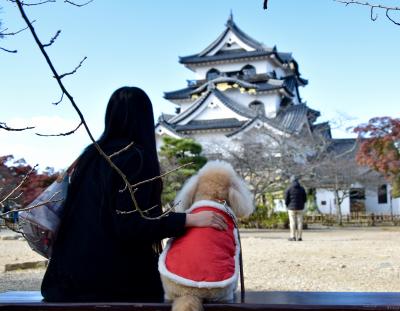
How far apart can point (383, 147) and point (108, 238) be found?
63.8ft

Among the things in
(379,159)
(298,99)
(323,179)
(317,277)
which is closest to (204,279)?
(317,277)

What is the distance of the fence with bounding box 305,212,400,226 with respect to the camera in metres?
24.4

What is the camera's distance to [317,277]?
7.11m

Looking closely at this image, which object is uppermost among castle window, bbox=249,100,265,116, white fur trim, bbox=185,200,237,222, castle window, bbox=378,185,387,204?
white fur trim, bbox=185,200,237,222

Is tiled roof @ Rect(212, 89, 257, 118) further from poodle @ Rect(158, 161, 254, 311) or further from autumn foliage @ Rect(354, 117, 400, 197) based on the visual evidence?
poodle @ Rect(158, 161, 254, 311)

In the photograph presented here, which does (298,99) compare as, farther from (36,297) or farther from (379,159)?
(36,297)

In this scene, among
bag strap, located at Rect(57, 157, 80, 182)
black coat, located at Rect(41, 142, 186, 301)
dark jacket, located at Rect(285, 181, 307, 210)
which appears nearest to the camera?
black coat, located at Rect(41, 142, 186, 301)

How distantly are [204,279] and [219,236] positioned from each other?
0.21 meters

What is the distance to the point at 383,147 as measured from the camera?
20547mm

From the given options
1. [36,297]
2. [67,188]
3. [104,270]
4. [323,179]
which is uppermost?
[67,188]

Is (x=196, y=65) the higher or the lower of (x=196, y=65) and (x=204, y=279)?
the higher

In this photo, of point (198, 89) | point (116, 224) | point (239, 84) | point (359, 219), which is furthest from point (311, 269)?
point (198, 89)

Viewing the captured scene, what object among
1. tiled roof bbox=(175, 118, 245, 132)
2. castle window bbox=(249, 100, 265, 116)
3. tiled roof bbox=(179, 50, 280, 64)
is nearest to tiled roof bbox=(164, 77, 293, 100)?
castle window bbox=(249, 100, 265, 116)

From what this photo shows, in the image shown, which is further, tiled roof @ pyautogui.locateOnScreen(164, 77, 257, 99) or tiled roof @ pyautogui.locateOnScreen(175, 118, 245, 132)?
tiled roof @ pyautogui.locateOnScreen(164, 77, 257, 99)
